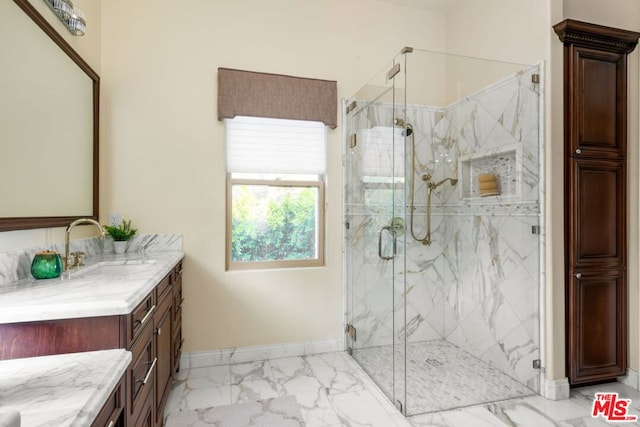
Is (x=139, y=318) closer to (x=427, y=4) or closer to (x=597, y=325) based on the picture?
(x=597, y=325)

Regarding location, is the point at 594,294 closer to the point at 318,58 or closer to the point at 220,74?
the point at 318,58

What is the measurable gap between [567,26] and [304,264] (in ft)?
7.99

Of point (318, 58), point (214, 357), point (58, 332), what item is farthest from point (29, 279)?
point (318, 58)

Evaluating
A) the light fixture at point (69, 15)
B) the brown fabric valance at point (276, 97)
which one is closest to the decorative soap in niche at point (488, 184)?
the brown fabric valance at point (276, 97)

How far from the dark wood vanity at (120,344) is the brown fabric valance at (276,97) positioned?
157 cm

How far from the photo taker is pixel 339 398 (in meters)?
2.15

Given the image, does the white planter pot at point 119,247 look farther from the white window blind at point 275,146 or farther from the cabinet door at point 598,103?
the cabinet door at point 598,103

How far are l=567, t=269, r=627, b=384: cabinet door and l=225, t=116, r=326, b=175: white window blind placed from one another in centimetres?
204

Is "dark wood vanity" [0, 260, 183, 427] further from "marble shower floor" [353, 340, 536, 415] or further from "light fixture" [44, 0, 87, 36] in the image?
"light fixture" [44, 0, 87, 36]

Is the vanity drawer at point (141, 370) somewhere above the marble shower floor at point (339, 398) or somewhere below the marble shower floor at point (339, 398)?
above

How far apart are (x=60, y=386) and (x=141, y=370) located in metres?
0.65

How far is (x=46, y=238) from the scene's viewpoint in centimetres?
174

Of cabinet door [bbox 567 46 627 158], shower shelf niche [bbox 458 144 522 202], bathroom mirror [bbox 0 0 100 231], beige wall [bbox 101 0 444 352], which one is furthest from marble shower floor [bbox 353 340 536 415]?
bathroom mirror [bbox 0 0 100 231]

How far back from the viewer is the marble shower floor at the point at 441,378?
2119 millimetres
